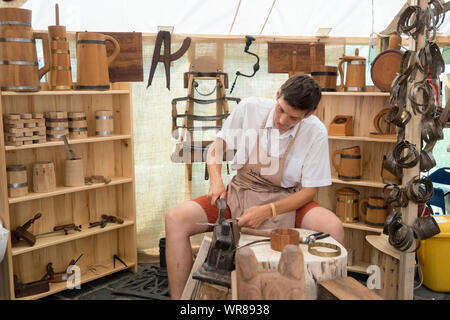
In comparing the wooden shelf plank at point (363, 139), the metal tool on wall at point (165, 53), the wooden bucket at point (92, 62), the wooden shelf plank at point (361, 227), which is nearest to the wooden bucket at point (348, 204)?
the wooden shelf plank at point (361, 227)

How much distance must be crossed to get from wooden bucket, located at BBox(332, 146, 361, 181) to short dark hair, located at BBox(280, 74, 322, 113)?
146cm

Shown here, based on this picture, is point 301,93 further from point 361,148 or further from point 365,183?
point 361,148

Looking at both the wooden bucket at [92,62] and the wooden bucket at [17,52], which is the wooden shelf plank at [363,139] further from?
the wooden bucket at [17,52]

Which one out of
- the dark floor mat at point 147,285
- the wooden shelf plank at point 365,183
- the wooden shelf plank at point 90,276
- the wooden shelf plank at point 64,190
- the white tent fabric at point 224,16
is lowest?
the dark floor mat at point 147,285

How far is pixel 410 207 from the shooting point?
9.54 ft

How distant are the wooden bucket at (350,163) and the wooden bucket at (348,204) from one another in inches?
5.3

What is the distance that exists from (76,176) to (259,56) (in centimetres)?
191

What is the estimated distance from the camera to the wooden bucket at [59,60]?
306cm

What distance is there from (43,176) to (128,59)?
3.60 ft

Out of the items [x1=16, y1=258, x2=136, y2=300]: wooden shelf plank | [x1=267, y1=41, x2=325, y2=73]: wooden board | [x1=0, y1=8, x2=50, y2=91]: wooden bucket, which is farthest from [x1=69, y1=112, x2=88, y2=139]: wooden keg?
[x1=267, y1=41, x2=325, y2=73]: wooden board

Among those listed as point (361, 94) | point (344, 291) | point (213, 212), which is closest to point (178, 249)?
point (213, 212)

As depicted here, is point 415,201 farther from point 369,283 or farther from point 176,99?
point 176,99

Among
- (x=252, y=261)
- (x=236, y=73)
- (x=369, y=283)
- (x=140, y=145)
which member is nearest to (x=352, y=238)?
(x=369, y=283)

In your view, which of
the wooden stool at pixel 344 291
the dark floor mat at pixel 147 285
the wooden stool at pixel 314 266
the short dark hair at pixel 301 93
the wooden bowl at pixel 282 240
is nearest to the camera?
the wooden stool at pixel 344 291
